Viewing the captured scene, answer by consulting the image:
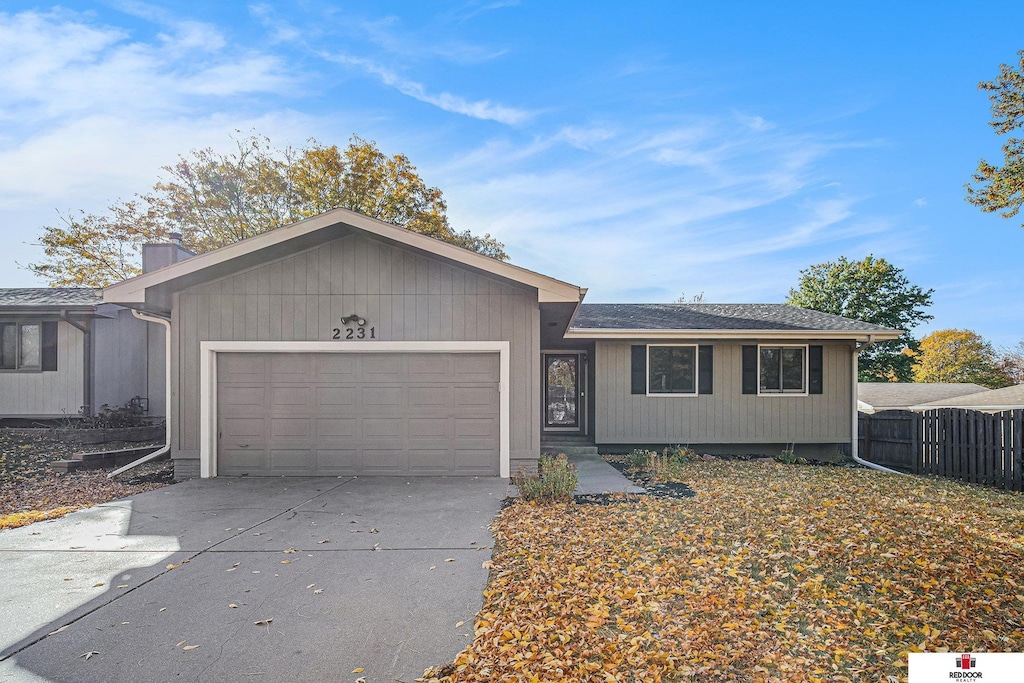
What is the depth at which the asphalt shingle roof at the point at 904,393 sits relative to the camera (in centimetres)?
1850

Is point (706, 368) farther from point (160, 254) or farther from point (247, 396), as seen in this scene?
point (160, 254)

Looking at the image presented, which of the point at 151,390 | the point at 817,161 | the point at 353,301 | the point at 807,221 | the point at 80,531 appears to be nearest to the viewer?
the point at 80,531

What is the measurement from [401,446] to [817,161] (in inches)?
541

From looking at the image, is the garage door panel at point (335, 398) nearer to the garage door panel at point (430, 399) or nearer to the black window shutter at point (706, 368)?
the garage door panel at point (430, 399)

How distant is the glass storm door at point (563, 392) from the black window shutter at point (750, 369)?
12.1 ft

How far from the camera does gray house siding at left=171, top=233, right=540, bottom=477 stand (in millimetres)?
8195

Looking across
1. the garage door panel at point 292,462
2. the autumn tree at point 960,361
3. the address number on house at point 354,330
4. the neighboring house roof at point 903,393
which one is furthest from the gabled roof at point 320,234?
the autumn tree at point 960,361

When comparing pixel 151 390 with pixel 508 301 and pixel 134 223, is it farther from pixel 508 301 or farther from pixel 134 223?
pixel 134 223

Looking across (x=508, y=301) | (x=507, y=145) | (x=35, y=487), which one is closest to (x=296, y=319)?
(x=508, y=301)

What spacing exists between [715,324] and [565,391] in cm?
406

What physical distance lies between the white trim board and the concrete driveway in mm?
1450

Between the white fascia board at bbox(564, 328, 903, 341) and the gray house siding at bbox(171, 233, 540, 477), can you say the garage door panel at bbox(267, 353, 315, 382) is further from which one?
the white fascia board at bbox(564, 328, 903, 341)

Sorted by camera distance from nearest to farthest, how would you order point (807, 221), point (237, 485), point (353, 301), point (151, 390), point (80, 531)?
point (80, 531) → point (237, 485) → point (353, 301) → point (151, 390) → point (807, 221)

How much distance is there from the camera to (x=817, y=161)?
48.6 feet
